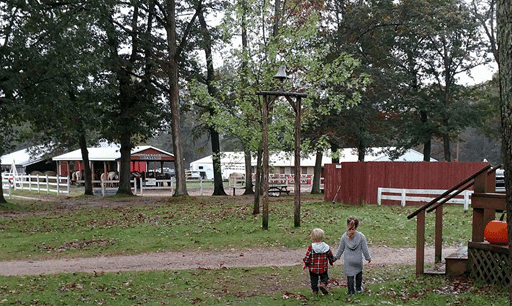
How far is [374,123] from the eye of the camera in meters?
33.1

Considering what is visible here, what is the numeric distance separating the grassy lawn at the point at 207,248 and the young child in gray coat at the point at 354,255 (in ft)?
0.78

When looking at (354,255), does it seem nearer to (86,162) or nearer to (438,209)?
(438,209)

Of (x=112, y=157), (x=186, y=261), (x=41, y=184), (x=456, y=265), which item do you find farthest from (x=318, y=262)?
(x=112, y=157)

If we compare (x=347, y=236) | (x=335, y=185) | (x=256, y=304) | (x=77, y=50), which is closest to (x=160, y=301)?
(x=256, y=304)

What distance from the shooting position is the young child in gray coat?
7461 mm

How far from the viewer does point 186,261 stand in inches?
422

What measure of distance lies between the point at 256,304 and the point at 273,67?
35.0 ft

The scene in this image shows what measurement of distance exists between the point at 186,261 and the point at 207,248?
1.50 m

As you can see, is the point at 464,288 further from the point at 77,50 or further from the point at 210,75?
the point at 210,75

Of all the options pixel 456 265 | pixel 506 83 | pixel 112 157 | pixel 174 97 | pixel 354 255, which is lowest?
pixel 456 265

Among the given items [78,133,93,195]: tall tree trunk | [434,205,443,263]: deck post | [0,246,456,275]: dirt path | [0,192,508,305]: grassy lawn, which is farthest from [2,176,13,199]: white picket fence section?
[434,205,443,263]: deck post

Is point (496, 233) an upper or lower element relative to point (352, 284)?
upper

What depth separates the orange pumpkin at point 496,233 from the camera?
750 cm

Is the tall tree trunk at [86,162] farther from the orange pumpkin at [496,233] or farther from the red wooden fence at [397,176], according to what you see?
the orange pumpkin at [496,233]
